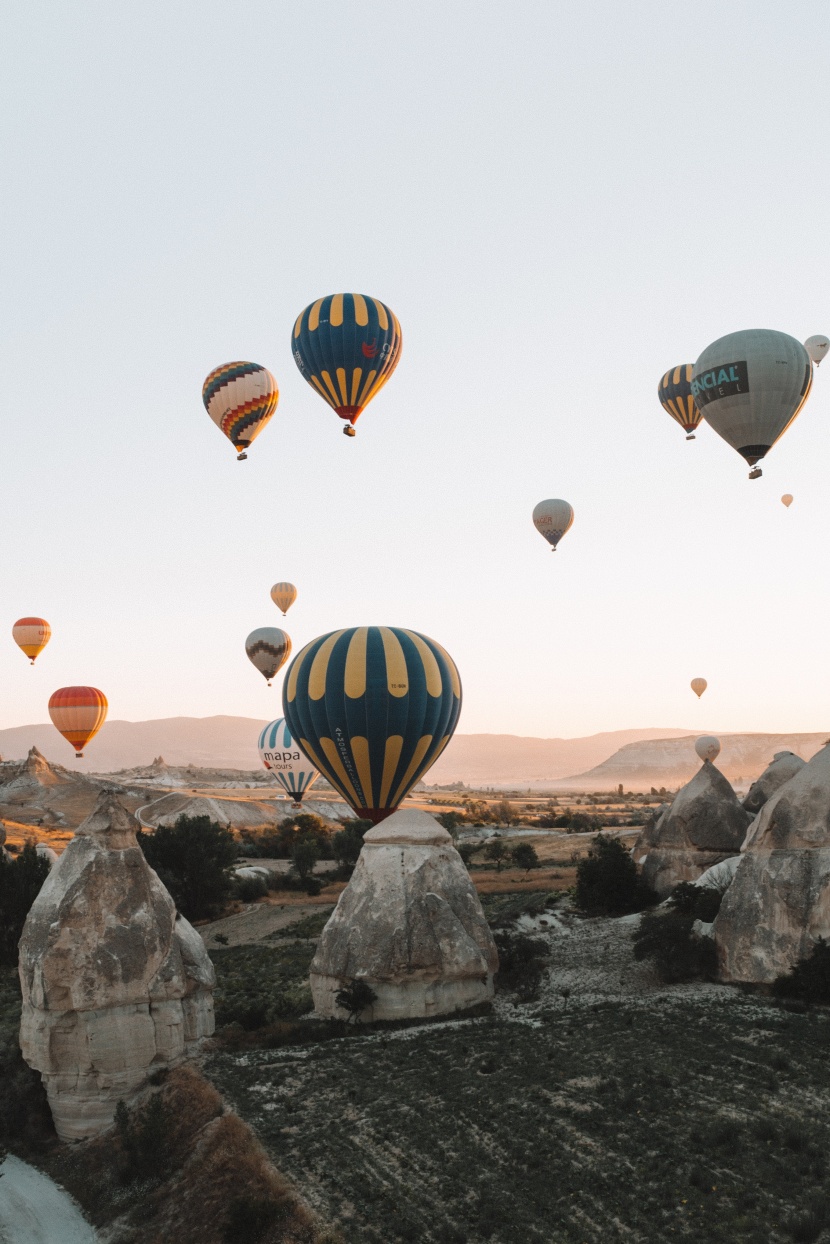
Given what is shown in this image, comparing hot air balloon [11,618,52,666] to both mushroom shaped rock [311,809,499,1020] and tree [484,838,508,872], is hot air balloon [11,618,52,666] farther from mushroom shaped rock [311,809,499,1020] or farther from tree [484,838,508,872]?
mushroom shaped rock [311,809,499,1020]

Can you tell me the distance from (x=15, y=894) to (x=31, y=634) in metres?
30.1

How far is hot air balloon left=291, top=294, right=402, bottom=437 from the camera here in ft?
136

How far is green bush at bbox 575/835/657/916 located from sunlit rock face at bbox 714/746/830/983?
11227mm

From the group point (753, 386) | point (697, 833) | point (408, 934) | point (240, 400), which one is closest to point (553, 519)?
point (240, 400)

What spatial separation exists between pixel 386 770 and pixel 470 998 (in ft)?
32.9

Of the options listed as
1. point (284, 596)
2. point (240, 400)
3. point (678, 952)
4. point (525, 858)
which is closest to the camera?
point (678, 952)

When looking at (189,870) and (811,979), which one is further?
(189,870)

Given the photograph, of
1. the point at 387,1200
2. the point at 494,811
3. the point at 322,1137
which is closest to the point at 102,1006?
the point at 322,1137

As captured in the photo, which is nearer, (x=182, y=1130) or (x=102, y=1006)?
(x=182, y=1130)

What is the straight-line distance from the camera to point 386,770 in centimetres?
3391

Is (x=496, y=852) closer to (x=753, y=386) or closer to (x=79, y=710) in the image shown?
(x=79, y=710)

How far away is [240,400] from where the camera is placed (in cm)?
5000

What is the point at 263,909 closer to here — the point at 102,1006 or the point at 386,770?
the point at 386,770

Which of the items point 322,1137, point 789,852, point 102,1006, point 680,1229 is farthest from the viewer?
point 789,852
